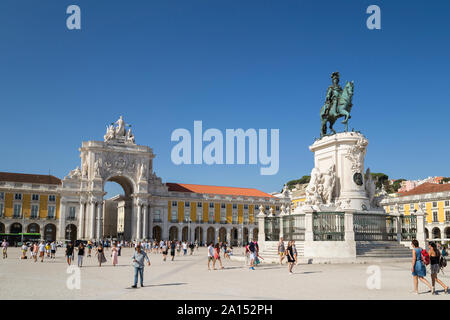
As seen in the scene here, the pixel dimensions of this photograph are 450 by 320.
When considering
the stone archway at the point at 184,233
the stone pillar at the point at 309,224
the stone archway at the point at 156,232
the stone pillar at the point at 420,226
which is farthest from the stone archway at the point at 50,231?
the stone pillar at the point at 420,226

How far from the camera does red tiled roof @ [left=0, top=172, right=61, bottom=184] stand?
243 ft

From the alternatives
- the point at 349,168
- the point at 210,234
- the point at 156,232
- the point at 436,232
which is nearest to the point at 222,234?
the point at 210,234

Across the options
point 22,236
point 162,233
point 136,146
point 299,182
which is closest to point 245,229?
point 162,233

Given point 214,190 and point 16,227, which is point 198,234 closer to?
point 214,190

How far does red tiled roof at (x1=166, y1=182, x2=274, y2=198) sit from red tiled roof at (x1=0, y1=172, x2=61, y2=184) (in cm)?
2087

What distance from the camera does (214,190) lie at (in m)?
87.8

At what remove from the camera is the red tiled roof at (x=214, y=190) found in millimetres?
84581

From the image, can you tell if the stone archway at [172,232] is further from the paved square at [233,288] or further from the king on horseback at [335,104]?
the paved square at [233,288]

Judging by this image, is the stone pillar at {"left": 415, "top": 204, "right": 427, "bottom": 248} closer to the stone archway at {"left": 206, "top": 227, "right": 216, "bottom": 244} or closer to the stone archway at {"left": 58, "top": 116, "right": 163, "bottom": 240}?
the stone archway at {"left": 58, "top": 116, "right": 163, "bottom": 240}

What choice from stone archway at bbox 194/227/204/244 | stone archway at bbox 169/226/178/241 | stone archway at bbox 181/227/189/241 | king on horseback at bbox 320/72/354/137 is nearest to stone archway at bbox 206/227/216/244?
stone archway at bbox 194/227/204/244

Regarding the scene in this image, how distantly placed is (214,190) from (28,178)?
33897mm
